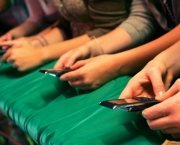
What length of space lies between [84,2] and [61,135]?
42cm

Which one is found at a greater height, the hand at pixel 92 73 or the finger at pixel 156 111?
the finger at pixel 156 111

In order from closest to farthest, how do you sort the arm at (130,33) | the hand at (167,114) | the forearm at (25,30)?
the hand at (167,114), the arm at (130,33), the forearm at (25,30)

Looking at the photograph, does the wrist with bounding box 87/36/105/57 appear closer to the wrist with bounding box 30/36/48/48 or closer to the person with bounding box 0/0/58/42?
the wrist with bounding box 30/36/48/48

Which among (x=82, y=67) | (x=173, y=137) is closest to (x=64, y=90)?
(x=82, y=67)

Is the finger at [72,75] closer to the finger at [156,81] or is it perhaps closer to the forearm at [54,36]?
the finger at [156,81]

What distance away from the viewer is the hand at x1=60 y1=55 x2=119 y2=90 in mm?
598

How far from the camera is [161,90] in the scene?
45cm

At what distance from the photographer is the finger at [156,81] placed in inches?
17.8

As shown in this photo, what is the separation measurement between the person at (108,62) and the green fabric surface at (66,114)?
0.02 metres

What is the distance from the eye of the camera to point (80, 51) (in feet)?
2.18

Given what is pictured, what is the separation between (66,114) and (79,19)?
0.38 metres

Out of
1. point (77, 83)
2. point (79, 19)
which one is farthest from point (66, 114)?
point (79, 19)

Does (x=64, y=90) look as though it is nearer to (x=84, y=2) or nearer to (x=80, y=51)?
(x=80, y=51)

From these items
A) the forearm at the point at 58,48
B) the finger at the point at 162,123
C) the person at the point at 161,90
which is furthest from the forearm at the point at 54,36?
the finger at the point at 162,123
